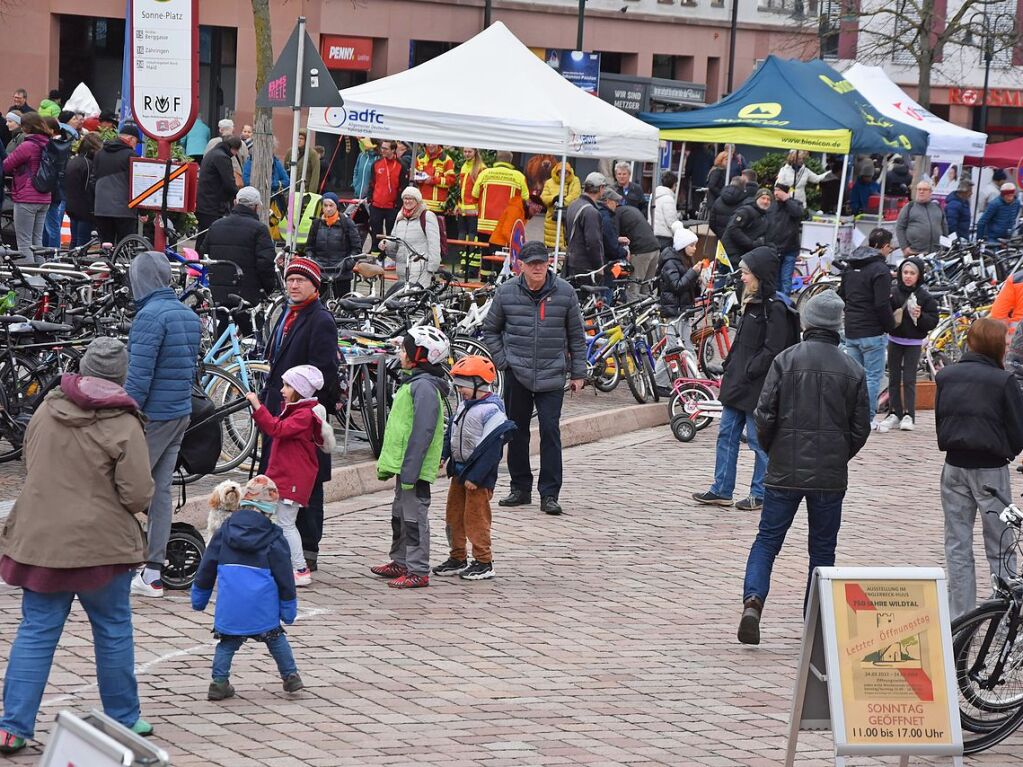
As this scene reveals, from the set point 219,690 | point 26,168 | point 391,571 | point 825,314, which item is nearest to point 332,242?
point 26,168

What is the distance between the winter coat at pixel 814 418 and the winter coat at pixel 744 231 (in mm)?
11791

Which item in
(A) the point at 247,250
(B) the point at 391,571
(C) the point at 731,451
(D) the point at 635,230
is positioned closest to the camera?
(B) the point at 391,571

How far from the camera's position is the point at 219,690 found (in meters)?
7.39

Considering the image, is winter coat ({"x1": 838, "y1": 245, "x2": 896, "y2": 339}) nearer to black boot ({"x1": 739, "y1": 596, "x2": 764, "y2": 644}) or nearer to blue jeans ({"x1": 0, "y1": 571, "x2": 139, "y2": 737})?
black boot ({"x1": 739, "y1": 596, "x2": 764, "y2": 644})

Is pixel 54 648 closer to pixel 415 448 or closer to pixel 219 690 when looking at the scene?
pixel 219 690

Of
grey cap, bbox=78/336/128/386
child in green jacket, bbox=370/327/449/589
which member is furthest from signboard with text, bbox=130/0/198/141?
grey cap, bbox=78/336/128/386

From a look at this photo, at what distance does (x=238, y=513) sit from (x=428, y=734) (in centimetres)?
134

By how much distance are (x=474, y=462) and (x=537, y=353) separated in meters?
2.25

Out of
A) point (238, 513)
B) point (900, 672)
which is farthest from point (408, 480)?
point (900, 672)

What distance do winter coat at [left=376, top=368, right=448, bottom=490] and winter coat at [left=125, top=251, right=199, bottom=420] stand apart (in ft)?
4.26

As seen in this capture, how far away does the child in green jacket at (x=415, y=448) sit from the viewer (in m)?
9.70

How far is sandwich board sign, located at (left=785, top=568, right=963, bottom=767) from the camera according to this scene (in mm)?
6359

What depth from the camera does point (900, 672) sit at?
6453 mm

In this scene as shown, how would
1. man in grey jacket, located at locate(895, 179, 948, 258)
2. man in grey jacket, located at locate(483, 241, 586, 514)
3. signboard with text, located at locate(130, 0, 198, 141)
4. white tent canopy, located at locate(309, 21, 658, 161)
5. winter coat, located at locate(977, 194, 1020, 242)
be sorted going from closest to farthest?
1. signboard with text, located at locate(130, 0, 198, 141)
2. man in grey jacket, located at locate(483, 241, 586, 514)
3. white tent canopy, located at locate(309, 21, 658, 161)
4. man in grey jacket, located at locate(895, 179, 948, 258)
5. winter coat, located at locate(977, 194, 1020, 242)
